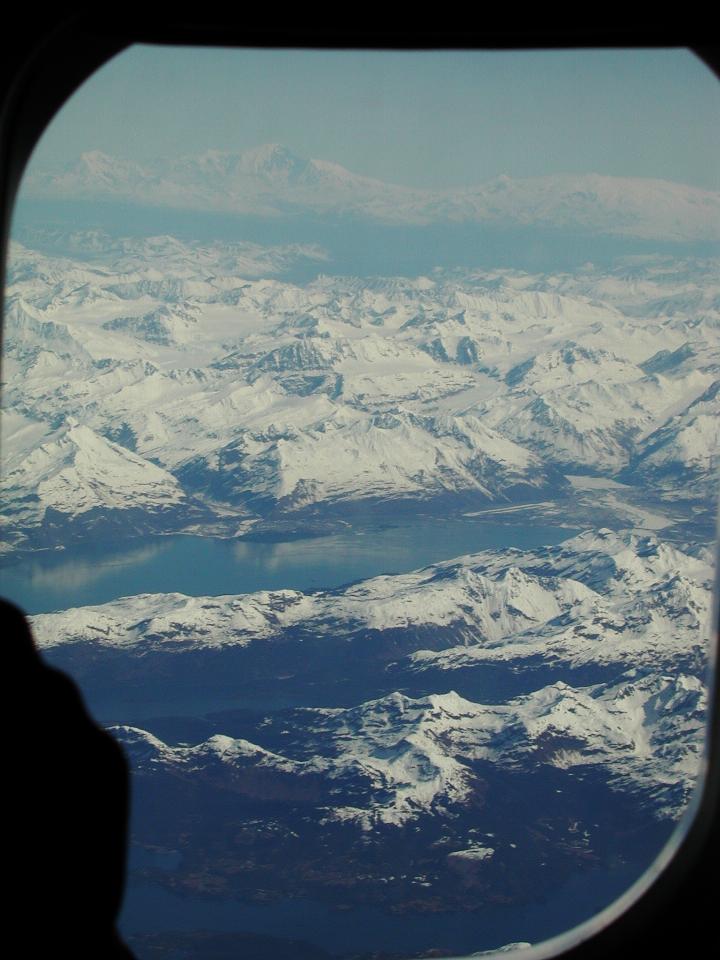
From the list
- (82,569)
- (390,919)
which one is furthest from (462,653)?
(82,569)

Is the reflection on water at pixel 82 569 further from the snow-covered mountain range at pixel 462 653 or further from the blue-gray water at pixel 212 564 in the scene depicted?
the snow-covered mountain range at pixel 462 653

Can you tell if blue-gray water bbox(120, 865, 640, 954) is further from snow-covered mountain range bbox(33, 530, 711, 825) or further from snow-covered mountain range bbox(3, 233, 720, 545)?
snow-covered mountain range bbox(3, 233, 720, 545)

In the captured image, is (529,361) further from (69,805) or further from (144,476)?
(69,805)

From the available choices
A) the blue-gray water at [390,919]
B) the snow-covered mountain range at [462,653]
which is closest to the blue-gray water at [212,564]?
the snow-covered mountain range at [462,653]

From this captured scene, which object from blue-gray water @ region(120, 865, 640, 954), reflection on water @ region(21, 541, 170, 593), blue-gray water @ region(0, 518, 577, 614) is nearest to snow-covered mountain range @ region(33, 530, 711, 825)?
blue-gray water @ region(0, 518, 577, 614)

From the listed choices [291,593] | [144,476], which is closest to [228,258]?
[144,476]

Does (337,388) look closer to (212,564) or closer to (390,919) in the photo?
(212,564)
